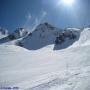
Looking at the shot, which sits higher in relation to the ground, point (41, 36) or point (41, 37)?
point (41, 36)

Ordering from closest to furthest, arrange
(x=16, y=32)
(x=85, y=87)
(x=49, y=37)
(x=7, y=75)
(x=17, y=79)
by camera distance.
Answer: (x=85, y=87) → (x=17, y=79) → (x=7, y=75) → (x=49, y=37) → (x=16, y=32)

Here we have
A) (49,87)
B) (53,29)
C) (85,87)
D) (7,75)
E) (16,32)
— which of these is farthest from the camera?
(16,32)

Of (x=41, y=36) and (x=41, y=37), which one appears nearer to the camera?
(x=41, y=37)

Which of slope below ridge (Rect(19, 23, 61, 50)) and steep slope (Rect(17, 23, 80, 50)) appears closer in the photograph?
steep slope (Rect(17, 23, 80, 50))

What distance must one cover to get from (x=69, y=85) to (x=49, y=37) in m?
102

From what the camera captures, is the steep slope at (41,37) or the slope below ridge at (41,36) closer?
the steep slope at (41,37)

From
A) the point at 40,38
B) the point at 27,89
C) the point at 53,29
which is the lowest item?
the point at 27,89

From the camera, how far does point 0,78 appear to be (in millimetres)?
12594

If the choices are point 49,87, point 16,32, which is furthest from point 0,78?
point 16,32

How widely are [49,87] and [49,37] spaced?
333 feet

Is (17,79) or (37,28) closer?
(17,79)

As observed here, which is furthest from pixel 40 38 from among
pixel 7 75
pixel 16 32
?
pixel 7 75

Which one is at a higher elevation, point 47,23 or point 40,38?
point 47,23

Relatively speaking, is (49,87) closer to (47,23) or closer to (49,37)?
(49,37)
